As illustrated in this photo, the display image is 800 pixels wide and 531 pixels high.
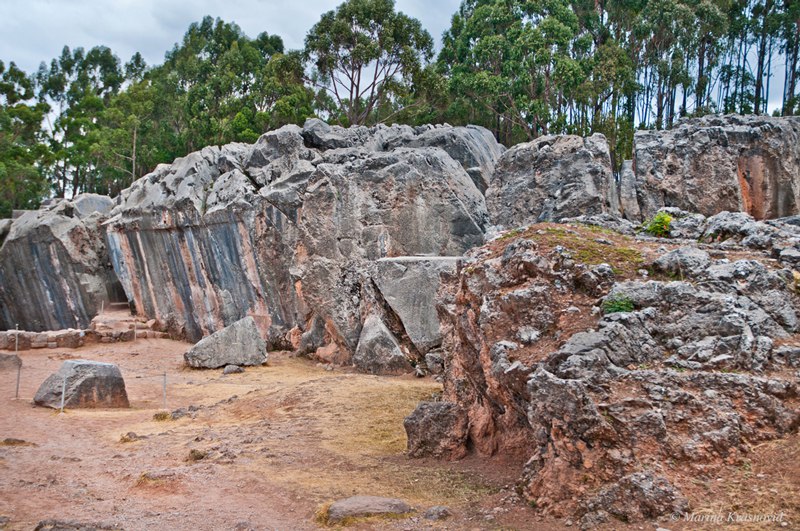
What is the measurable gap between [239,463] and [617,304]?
6722mm

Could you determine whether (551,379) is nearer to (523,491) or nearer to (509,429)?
(523,491)

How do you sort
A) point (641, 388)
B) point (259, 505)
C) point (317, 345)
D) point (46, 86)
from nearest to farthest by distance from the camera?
point (641, 388)
point (259, 505)
point (317, 345)
point (46, 86)

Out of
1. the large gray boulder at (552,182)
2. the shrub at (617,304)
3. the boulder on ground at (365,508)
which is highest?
the large gray boulder at (552,182)

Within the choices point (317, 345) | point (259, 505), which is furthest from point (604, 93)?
point (259, 505)

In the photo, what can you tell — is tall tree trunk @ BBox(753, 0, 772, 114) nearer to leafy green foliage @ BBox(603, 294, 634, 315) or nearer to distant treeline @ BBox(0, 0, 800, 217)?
distant treeline @ BBox(0, 0, 800, 217)

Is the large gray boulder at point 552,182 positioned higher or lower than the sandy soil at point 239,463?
higher

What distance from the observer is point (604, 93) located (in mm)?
36344

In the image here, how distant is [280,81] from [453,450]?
110 ft

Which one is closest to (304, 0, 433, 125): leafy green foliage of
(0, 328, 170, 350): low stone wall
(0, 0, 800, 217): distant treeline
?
(0, 0, 800, 217): distant treeline

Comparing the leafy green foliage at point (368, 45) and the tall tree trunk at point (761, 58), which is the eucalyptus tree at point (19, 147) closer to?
the leafy green foliage at point (368, 45)

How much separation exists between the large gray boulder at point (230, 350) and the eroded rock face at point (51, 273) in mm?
13371

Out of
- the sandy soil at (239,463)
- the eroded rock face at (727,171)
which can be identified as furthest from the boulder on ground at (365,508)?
the eroded rock face at (727,171)

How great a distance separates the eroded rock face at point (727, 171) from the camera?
19438 mm

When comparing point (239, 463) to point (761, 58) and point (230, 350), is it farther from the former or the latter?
point (761, 58)
